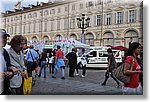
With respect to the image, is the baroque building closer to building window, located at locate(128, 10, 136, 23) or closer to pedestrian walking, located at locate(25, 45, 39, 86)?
building window, located at locate(128, 10, 136, 23)

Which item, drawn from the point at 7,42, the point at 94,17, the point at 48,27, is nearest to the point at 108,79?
the point at 94,17

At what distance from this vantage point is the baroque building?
279cm

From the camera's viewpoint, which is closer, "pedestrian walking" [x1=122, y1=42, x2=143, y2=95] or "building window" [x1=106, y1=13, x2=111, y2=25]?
"pedestrian walking" [x1=122, y1=42, x2=143, y2=95]

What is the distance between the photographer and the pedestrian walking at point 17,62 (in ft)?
7.29

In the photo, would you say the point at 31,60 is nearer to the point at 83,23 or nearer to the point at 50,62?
the point at 50,62

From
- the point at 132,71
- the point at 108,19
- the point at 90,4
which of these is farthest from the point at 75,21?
the point at 132,71

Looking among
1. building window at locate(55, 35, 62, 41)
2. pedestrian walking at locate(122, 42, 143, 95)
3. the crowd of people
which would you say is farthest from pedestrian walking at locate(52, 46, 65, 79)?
pedestrian walking at locate(122, 42, 143, 95)

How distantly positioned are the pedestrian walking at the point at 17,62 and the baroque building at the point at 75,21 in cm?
47

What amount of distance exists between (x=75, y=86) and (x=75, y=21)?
2.60 ft

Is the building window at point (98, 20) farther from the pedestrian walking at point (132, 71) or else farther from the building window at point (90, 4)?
the pedestrian walking at point (132, 71)

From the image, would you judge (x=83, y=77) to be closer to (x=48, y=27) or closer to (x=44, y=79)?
(x=44, y=79)

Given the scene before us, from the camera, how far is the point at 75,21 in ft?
9.70

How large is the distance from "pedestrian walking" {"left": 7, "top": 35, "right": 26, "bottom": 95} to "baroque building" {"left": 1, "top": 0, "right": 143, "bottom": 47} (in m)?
0.47

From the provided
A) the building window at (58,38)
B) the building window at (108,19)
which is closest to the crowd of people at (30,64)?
the building window at (58,38)
